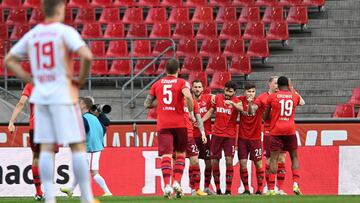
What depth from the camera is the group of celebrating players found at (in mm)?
16047

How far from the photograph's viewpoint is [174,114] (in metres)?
16.0

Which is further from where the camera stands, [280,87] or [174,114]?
[280,87]

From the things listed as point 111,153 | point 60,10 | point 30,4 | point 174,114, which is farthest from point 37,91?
point 30,4

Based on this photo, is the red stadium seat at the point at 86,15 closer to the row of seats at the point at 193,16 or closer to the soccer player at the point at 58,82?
the row of seats at the point at 193,16

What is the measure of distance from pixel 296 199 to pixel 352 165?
4.42m

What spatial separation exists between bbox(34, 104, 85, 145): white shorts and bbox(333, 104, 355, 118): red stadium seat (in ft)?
45.0

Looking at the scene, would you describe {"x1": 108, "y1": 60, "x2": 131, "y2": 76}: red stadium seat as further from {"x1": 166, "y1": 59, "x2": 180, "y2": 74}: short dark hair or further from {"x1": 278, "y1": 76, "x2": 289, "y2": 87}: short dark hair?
{"x1": 166, "y1": 59, "x2": 180, "y2": 74}: short dark hair

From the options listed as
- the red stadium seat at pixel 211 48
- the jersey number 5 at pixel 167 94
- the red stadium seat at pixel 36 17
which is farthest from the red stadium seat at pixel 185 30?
the jersey number 5 at pixel 167 94

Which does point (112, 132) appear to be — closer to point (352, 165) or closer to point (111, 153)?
point (111, 153)

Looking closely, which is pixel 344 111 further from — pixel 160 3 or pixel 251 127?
pixel 160 3

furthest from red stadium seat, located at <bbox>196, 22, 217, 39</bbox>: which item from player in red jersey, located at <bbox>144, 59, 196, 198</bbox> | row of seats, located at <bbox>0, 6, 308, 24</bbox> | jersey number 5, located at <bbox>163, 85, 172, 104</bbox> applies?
jersey number 5, located at <bbox>163, 85, 172, 104</bbox>

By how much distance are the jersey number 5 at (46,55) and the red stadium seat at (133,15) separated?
56.6 feet

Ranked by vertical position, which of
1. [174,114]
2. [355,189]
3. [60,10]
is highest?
[60,10]

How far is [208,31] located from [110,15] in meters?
2.54
